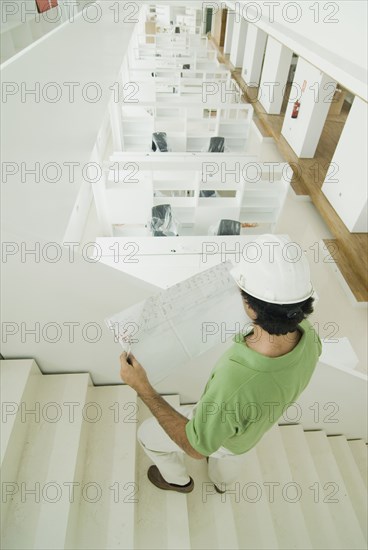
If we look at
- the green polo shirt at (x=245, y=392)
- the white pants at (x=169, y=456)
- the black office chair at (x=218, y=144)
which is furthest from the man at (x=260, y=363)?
the black office chair at (x=218, y=144)

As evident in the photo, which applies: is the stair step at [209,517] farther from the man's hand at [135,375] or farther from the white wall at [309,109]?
the white wall at [309,109]

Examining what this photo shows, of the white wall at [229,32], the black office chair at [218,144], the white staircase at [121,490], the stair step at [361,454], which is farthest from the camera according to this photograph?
the white wall at [229,32]

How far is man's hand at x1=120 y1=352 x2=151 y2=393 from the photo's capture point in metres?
1.34

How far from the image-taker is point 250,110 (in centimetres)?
658

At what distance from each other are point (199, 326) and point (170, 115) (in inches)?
284

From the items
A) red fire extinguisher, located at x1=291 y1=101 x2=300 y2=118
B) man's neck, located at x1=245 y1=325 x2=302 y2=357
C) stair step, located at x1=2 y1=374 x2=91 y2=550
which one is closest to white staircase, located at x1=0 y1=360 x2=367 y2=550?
stair step, located at x1=2 y1=374 x2=91 y2=550

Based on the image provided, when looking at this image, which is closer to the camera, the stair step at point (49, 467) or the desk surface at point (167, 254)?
the stair step at point (49, 467)

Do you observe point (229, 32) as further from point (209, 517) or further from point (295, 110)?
point (209, 517)

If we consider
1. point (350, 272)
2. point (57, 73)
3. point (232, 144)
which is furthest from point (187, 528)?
point (232, 144)

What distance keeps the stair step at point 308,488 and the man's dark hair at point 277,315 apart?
1.60 m

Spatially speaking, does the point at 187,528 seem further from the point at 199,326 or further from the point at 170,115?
the point at 170,115

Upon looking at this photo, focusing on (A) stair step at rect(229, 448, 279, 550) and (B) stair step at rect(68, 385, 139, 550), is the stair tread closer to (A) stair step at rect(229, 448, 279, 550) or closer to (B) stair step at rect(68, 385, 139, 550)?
(A) stair step at rect(229, 448, 279, 550)

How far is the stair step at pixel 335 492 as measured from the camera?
1.97 meters

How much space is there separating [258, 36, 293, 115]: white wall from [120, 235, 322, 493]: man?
26.9ft
